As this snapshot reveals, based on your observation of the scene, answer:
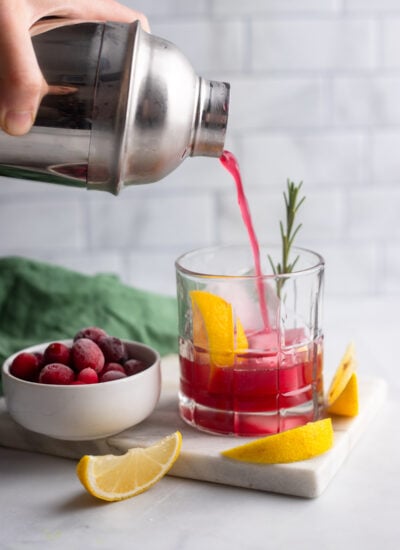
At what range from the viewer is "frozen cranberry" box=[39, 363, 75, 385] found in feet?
3.42

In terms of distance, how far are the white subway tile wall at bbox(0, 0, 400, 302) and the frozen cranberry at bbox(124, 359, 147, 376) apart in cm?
76

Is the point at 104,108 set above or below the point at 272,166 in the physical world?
above

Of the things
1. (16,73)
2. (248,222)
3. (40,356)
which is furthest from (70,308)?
(16,73)

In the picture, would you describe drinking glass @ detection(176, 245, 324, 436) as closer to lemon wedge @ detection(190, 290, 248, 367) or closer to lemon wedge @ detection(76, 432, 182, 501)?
lemon wedge @ detection(190, 290, 248, 367)

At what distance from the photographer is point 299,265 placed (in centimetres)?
117

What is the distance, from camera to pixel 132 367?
111 cm

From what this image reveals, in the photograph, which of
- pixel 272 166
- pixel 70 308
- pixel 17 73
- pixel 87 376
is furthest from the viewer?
pixel 272 166

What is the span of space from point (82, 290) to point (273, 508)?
2.18 feet

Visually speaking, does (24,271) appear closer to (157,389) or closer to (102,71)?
(157,389)

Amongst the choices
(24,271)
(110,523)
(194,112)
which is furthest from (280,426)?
(24,271)

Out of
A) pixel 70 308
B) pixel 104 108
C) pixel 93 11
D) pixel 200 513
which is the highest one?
pixel 93 11

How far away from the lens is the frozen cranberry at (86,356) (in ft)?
3.51

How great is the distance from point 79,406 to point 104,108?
35 centimetres

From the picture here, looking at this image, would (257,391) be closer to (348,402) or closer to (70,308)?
(348,402)
